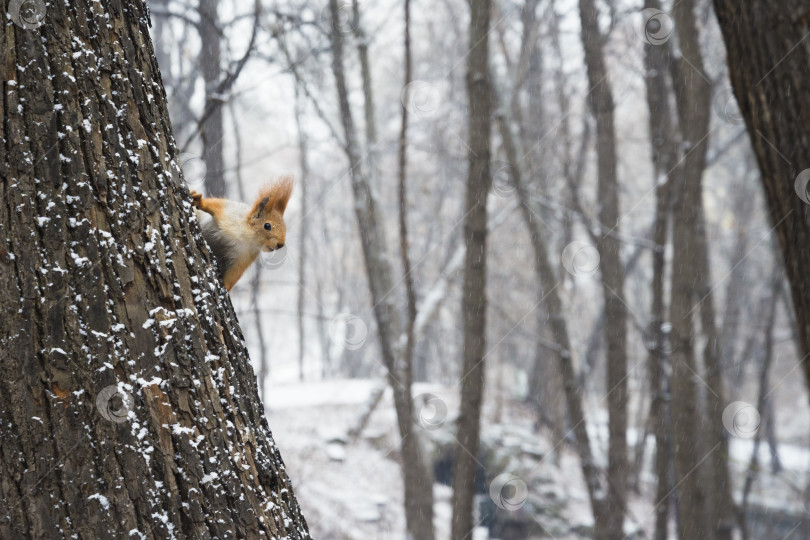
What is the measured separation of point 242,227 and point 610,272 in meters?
4.42

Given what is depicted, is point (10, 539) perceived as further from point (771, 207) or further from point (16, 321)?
point (771, 207)

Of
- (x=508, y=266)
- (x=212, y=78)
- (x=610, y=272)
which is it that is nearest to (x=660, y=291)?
(x=610, y=272)

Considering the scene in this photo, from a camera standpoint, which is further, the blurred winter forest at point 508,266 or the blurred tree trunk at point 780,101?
the blurred winter forest at point 508,266

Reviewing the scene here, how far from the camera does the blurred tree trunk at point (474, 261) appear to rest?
3.96 metres

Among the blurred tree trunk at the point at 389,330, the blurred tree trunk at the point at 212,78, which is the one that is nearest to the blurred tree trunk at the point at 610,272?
the blurred tree trunk at the point at 389,330

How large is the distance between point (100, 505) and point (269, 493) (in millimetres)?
298

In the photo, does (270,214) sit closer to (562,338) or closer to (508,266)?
(562,338)

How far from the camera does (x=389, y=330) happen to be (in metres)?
5.11

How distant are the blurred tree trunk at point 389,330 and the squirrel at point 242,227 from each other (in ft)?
9.21

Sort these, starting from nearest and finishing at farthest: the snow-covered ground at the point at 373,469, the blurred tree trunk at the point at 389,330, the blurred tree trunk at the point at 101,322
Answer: the blurred tree trunk at the point at 101,322 → the blurred tree trunk at the point at 389,330 → the snow-covered ground at the point at 373,469

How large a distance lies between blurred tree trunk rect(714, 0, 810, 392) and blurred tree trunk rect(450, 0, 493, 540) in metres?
2.06

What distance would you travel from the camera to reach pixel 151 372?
1.13 metres

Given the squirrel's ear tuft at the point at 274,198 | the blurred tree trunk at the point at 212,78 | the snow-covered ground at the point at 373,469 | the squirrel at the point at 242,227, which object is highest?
the blurred tree trunk at the point at 212,78

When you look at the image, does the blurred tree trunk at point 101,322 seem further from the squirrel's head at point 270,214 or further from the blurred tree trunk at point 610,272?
the blurred tree trunk at point 610,272
